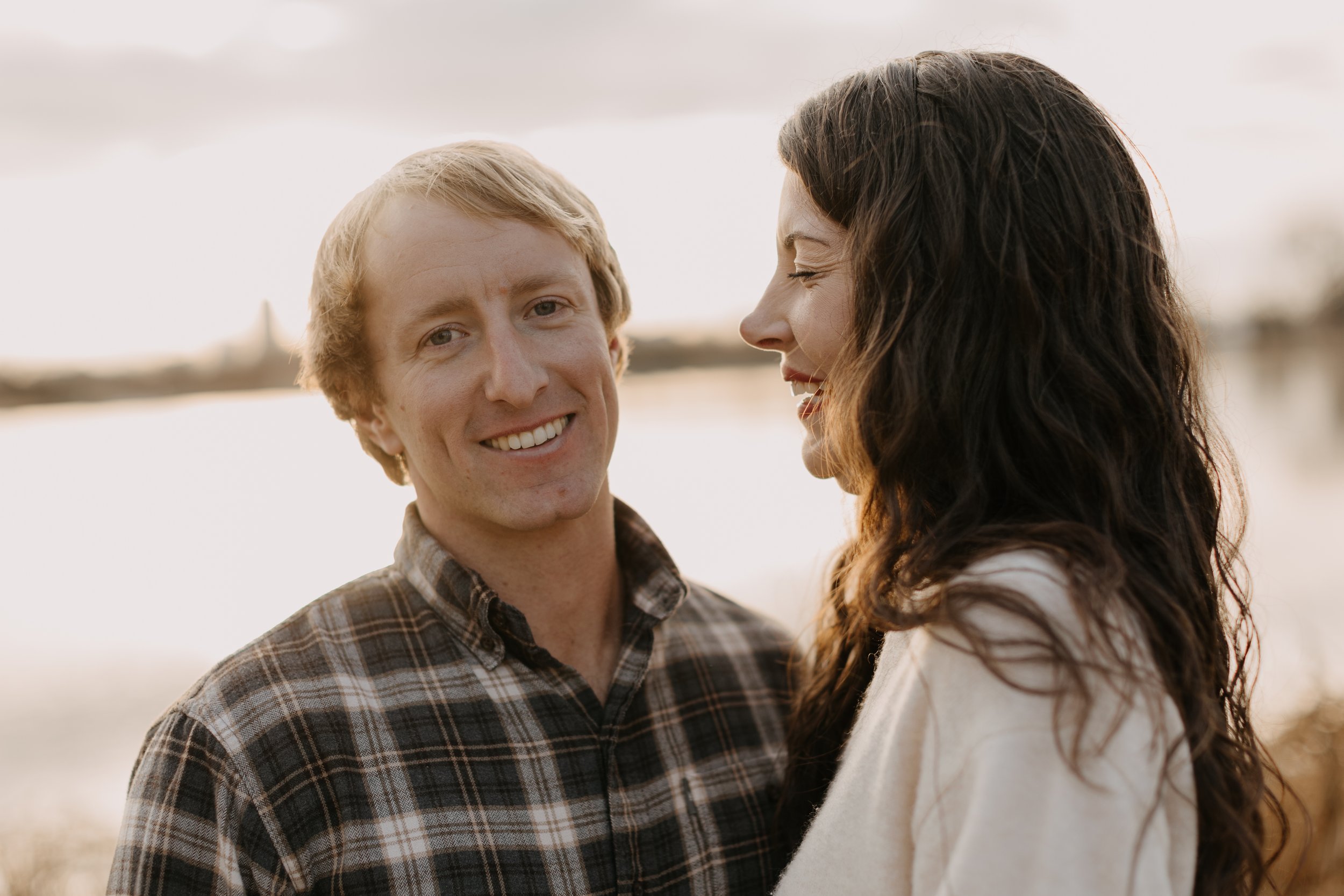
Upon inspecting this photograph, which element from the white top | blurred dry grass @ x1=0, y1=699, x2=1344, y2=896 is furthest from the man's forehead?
blurred dry grass @ x1=0, y1=699, x2=1344, y2=896

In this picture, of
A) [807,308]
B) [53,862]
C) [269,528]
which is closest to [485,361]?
[807,308]

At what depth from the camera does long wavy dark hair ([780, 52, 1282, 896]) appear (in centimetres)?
155

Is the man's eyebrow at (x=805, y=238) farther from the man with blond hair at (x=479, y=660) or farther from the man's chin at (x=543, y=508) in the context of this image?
the man's chin at (x=543, y=508)

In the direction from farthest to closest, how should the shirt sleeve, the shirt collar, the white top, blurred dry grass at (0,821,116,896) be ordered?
blurred dry grass at (0,821,116,896), the shirt collar, the shirt sleeve, the white top

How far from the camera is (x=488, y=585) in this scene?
229cm

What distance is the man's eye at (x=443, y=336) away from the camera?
2.27m

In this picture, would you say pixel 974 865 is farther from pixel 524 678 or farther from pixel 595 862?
pixel 524 678

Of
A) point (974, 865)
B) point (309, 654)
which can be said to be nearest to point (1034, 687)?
point (974, 865)

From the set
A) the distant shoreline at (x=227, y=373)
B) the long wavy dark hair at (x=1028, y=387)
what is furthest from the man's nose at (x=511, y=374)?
the distant shoreline at (x=227, y=373)

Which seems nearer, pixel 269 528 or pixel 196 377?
pixel 269 528

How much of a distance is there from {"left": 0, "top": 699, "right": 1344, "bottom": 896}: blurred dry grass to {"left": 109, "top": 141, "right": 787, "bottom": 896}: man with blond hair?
1817 millimetres

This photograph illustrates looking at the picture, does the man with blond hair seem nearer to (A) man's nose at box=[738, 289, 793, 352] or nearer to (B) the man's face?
(B) the man's face

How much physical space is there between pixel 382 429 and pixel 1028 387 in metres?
1.44

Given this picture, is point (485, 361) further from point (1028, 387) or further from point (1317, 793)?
point (1317, 793)
